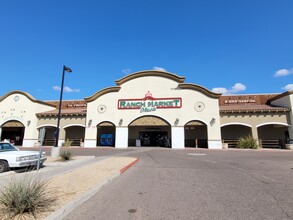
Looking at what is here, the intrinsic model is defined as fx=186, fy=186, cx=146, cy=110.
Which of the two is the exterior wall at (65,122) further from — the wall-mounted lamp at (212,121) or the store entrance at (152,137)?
the wall-mounted lamp at (212,121)

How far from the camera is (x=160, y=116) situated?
88.2 ft

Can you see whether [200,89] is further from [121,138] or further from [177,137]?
[121,138]

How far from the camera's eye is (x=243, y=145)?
24.0 m

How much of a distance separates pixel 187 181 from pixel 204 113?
19.8 metres

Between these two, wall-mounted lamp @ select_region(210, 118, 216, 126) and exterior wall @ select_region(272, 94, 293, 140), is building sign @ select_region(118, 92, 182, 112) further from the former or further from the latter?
exterior wall @ select_region(272, 94, 293, 140)

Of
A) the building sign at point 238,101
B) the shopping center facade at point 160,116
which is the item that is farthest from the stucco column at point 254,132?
the building sign at point 238,101

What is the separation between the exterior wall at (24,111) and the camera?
29.5 metres

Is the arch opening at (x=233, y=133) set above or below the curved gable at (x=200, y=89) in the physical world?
below

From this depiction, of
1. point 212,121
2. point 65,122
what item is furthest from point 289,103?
point 65,122

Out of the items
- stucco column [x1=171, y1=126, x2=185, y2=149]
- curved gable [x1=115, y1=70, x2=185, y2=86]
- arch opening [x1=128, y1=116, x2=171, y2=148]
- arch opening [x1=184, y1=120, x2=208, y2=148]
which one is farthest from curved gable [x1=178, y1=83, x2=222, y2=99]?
arch opening [x1=128, y1=116, x2=171, y2=148]

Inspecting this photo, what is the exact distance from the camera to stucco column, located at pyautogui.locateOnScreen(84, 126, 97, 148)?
2775cm

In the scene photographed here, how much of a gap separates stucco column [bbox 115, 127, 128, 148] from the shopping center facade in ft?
0.28

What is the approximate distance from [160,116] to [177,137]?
3.82 m

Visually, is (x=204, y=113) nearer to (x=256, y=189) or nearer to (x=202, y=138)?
(x=202, y=138)
